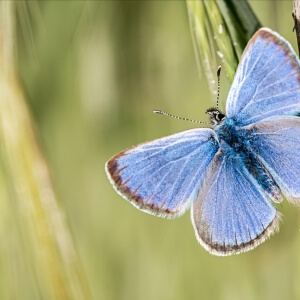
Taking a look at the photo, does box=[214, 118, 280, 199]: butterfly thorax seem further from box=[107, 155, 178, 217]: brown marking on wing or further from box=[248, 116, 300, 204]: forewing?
box=[107, 155, 178, 217]: brown marking on wing

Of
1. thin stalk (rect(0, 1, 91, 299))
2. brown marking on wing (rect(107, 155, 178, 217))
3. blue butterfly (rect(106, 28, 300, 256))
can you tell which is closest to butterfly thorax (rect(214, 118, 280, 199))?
blue butterfly (rect(106, 28, 300, 256))

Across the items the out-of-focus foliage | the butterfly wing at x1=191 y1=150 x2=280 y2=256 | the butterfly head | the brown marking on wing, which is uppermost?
the out-of-focus foliage

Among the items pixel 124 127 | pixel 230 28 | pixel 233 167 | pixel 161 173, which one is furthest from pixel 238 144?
pixel 124 127

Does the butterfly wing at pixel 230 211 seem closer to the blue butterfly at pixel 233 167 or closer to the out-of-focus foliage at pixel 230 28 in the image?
the blue butterfly at pixel 233 167

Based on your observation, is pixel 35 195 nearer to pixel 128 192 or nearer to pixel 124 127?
pixel 128 192

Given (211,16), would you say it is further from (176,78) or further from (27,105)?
(176,78)

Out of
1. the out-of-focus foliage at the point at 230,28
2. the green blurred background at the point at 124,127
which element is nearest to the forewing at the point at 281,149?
the out-of-focus foliage at the point at 230,28

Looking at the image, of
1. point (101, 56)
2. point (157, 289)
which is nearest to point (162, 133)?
point (101, 56)
